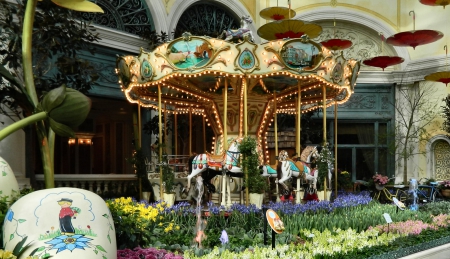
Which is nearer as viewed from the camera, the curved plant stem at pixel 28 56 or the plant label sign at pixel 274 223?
the curved plant stem at pixel 28 56

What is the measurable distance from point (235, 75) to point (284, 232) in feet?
14.5

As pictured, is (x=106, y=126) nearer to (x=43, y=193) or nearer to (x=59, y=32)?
(x=59, y=32)

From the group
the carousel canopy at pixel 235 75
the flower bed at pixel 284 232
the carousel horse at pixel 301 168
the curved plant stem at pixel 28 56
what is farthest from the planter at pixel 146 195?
the curved plant stem at pixel 28 56

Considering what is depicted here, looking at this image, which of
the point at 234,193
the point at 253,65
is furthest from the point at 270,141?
the point at 253,65

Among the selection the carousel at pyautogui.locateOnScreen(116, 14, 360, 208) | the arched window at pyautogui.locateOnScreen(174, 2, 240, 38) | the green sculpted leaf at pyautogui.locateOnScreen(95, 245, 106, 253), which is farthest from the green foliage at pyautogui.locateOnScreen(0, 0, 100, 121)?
the arched window at pyautogui.locateOnScreen(174, 2, 240, 38)

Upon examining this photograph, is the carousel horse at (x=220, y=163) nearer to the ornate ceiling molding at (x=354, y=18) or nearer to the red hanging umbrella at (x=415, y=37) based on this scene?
the red hanging umbrella at (x=415, y=37)

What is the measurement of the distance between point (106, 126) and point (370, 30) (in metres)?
13.1

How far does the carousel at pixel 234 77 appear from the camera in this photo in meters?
12.1

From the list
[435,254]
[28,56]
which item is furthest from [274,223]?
[435,254]

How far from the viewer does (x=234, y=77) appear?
1296 centimetres

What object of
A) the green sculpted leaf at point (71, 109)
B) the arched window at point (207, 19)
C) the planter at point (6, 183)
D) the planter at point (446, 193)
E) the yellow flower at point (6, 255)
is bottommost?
the planter at point (446, 193)

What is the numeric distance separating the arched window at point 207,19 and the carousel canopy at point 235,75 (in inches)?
170

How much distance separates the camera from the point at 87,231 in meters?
4.21

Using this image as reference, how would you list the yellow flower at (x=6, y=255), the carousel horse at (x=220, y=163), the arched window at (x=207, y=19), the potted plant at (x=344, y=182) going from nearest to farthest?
the yellow flower at (x=6, y=255), the carousel horse at (x=220, y=163), the potted plant at (x=344, y=182), the arched window at (x=207, y=19)
